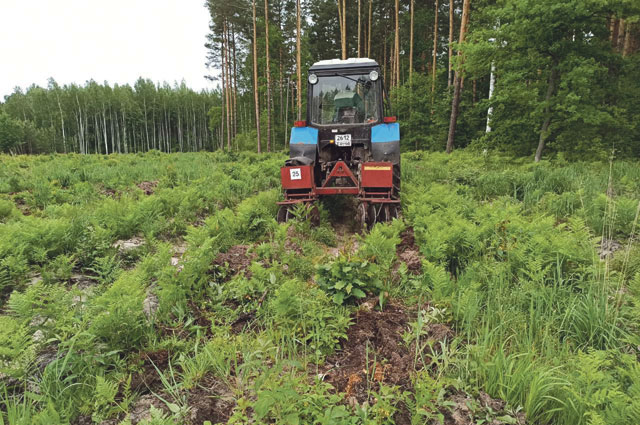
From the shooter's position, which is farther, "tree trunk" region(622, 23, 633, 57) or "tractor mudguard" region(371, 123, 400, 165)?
"tree trunk" region(622, 23, 633, 57)

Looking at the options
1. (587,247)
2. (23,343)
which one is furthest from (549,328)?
(23,343)

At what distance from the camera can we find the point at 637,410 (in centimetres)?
166

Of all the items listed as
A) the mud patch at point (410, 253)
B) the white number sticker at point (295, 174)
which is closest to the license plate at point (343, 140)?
the white number sticker at point (295, 174)

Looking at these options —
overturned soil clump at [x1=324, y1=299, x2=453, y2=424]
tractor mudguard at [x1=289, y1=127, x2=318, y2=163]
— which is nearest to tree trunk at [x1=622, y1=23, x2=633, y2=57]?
tractor mudguard at [x1=289, y1=127, x2=318, y2=163]

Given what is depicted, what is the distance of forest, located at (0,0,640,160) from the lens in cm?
943

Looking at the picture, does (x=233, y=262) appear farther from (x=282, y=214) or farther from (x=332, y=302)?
(x=282, y=214)

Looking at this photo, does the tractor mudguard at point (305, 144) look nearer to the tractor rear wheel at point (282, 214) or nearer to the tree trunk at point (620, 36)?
the tractor rear wheel at point (282, 214)

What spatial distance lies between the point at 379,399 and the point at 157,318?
2064 mm

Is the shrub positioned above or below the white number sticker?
below

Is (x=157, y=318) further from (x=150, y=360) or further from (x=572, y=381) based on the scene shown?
(x=572, y=381)

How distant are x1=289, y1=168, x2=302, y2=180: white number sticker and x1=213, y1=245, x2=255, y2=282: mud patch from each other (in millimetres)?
1545

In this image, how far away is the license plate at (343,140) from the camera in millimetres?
6660

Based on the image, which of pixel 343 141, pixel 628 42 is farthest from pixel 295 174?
pixel 628 42

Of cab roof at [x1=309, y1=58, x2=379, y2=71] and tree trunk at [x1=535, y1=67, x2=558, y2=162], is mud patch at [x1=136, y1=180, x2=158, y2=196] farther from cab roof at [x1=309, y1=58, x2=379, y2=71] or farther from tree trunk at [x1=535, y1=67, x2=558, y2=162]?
tree trunk at [x1=535, y1=67, x2=558, y2=162]
